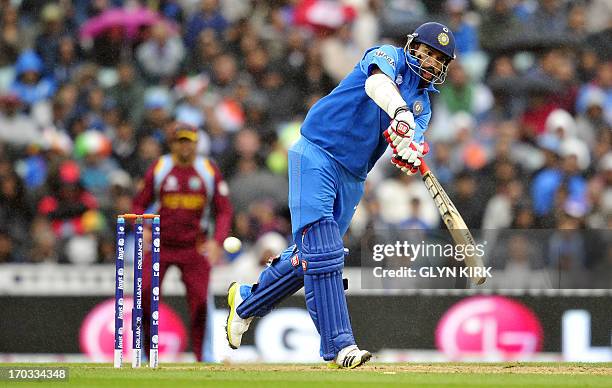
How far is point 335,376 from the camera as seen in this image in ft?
25.1

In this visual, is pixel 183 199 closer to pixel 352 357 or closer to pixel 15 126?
pixel 352 357

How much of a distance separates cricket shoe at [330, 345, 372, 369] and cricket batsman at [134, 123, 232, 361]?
10.7 feet

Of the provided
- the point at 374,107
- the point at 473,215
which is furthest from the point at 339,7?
the point at 374,107

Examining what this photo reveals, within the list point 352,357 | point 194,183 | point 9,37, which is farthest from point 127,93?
point 352,357

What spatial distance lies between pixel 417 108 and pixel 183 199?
3.39 m

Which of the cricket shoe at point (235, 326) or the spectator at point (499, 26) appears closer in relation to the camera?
the cricket shoe at point (235, 326)

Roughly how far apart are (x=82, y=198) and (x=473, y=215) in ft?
13.5

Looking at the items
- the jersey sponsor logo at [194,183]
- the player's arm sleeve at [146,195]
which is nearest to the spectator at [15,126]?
the player's arm sleeve at [146,195]

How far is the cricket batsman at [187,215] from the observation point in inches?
432

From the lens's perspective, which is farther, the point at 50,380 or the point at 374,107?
the point at 374,107

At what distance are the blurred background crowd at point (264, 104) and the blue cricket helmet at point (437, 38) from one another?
4.66 metres

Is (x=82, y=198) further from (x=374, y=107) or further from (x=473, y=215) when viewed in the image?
(x=374, y=107)

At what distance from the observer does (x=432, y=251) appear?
34.4 ft

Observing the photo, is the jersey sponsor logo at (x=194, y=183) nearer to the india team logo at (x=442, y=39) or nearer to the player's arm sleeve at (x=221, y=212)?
the player's arm sleeve at (x=221, y=212)
